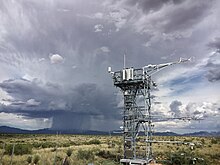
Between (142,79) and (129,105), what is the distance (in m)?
2.66

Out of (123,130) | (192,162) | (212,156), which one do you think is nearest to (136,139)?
(123,130)

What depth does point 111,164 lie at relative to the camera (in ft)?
64.9

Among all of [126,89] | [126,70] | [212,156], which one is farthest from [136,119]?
[212,156]

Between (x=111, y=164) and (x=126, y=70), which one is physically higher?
(x=126, y=70)

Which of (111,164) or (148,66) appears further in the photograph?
(148,66)

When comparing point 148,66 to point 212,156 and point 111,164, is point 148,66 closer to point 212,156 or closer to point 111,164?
point 111,164

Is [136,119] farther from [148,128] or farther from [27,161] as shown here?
[27,161]

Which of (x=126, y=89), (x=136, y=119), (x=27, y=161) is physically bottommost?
(x=27, y=161)

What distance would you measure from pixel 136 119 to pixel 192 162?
710cm

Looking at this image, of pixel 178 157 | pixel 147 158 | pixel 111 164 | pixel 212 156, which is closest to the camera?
pixel 111 164

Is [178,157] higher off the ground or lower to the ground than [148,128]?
lower

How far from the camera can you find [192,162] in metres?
24.1

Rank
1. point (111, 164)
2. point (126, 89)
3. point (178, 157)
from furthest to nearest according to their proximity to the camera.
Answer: point (178, 157) < point (126, 89) < point (111, 164)

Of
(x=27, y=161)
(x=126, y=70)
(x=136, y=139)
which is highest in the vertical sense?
(x=126, y=70)
